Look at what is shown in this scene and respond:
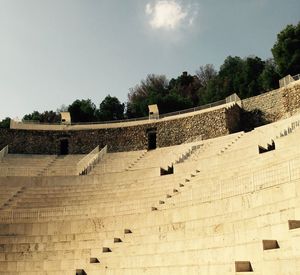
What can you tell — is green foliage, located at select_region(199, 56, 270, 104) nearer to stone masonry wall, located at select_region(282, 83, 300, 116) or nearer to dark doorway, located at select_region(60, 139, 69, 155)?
Result: stone masonry wall, located at select_region(282, 83, 300, 116)

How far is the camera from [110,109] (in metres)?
40.1

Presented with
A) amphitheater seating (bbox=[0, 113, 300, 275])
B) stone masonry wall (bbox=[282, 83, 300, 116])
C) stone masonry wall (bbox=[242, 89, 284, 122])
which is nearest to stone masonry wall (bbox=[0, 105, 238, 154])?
stone masonry wall (bbox=[242, 89, 284, 122])

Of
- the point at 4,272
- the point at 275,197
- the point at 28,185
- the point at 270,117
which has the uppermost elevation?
the point at 270,117

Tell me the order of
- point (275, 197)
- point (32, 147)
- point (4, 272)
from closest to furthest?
point (275, 197) → point (4, 272) → point (32, 147)

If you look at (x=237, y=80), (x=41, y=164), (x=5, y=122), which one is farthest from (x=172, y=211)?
(x=5, y=122)

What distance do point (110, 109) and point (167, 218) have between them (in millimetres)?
30694

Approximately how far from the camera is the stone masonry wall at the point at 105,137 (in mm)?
25953

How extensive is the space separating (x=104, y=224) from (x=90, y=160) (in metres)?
11.5

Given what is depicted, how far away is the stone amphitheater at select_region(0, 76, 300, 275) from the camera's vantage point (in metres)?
6.78

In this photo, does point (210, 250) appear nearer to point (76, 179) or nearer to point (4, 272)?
point (4, 272)

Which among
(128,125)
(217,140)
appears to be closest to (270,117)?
(217,140)

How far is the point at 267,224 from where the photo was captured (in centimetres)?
686

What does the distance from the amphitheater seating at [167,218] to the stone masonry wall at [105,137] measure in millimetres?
7741

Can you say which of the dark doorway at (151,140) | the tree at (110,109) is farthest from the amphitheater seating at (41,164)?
the tree at (110,109)
